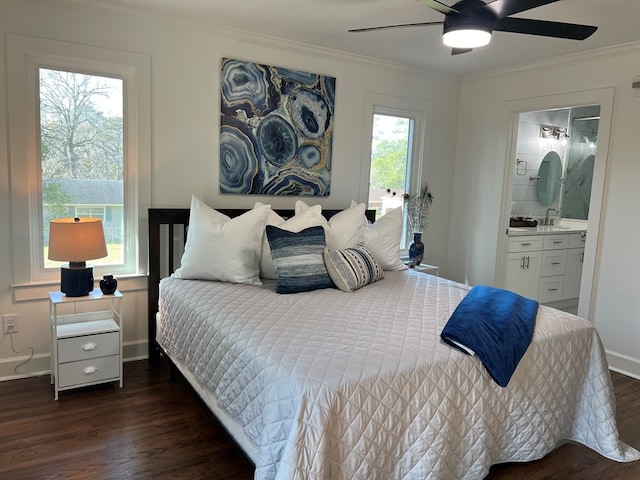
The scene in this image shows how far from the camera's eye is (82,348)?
2.85 meters

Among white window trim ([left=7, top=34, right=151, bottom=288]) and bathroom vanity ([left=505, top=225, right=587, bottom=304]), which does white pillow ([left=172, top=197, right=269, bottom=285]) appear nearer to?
white window trim ([left=7, top=34, right=151, bottom=288])

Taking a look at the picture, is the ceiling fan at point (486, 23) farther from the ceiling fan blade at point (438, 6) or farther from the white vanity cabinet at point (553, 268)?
the white vanity cabinet at point (553, 268)

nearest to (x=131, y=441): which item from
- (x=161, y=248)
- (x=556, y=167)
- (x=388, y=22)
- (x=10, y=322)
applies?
(x=10, y=322)

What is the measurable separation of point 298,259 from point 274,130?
137 centimetres

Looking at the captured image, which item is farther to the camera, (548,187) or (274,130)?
(548,187)

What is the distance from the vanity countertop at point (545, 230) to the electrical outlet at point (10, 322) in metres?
4.25

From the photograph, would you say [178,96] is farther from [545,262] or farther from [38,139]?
[545,262]

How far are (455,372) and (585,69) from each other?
10.2 ft

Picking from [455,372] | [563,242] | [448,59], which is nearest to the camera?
[455,372]

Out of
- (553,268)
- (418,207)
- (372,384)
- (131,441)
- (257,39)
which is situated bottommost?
(131,441)

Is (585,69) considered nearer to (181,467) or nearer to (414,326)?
(414,326)

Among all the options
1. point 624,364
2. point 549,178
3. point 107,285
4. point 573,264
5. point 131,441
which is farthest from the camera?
point 549,178

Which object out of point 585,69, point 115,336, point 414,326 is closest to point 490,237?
point 585,69

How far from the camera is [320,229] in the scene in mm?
3137
